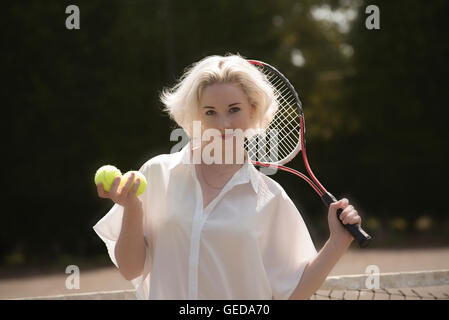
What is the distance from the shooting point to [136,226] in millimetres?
2338

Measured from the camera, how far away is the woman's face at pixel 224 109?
243 centimetres

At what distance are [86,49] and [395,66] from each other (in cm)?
612

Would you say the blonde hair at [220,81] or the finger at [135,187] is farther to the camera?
the blonde hair at [220,81]

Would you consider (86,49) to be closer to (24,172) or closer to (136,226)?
(24,172)

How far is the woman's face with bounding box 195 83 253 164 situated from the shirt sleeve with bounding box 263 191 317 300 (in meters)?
0.35

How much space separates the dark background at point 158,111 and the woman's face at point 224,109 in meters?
8.38

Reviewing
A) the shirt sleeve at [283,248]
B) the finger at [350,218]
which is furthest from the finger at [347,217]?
the shirt sleeve at [283,248]

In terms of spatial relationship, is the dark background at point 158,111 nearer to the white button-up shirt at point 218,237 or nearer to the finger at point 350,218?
the white button-up shirt at point 218,237

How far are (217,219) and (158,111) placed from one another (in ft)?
31.4

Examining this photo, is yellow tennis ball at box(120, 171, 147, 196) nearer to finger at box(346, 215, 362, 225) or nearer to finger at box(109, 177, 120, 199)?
finger at box(109, 177, 120, 199)

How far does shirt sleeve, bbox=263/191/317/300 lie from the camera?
8.07 ft

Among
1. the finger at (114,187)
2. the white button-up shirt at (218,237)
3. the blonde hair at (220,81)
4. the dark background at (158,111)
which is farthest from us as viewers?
the dark background at (158,111)

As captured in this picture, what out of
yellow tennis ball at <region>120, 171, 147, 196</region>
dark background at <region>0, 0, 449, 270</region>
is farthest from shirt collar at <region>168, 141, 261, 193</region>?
dark background at <region>0, 0, 449, 270</region>
